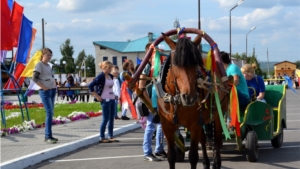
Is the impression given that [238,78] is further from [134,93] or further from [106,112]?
[106,112]

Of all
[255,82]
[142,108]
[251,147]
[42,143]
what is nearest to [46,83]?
[42,143]

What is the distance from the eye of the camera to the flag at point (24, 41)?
14585mm

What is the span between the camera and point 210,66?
6.75m

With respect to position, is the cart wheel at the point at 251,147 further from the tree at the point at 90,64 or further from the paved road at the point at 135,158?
the tree at the point at 90,64

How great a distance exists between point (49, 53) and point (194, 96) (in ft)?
17.5

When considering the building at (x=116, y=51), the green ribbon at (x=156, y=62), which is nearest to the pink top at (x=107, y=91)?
the green ribbon at (x=156, y=62)

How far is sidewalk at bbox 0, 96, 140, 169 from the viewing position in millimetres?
8297

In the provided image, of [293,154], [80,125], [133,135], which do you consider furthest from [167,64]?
[80,125]

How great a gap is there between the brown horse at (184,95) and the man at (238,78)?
1.35 meters

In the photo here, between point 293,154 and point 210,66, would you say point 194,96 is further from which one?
point 293,154

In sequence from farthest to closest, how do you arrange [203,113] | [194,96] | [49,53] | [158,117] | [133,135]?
[133,135] → [49,53] → [158,117] → [203,113] → [194,96]

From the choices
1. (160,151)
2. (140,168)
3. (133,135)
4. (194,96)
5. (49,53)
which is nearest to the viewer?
(194,96)

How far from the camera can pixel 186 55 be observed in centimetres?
588

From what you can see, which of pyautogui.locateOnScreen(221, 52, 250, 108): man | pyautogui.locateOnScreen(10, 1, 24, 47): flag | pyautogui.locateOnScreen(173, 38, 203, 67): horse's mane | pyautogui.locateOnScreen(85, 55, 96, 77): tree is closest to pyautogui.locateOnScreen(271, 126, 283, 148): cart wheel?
pyautogui.locateOnScreen(221, 52, 250, 108): man
